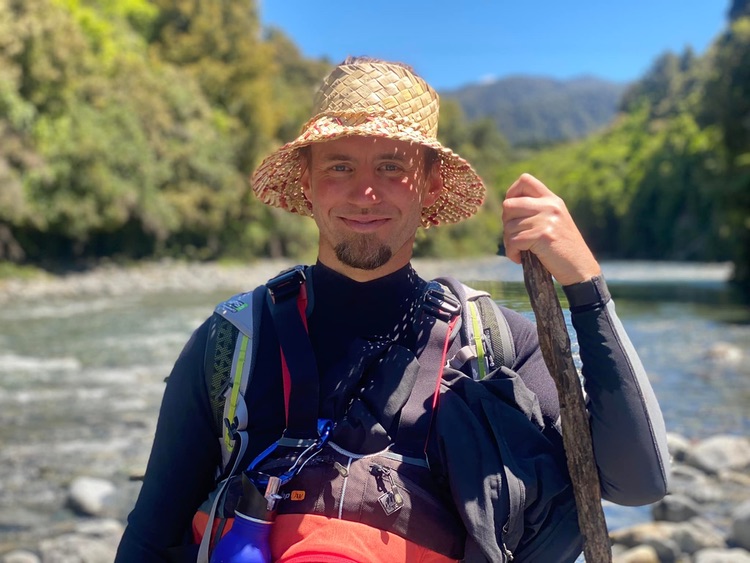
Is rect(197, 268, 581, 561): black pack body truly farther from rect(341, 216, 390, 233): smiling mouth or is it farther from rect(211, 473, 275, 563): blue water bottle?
rect(341, 216, 390, 233): smiling mouth

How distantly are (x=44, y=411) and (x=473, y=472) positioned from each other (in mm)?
7308

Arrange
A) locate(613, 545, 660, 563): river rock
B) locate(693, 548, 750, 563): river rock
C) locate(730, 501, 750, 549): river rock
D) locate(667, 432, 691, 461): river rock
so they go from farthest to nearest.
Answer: locate(667, 432, 691, 461): river rock, locate(730, 501, 750, 549): river rock, locate(613, 545, 660, 563): river rock, locate(693, 548, 750, 563): river rock

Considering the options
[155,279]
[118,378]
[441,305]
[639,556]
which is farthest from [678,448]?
[155,279]

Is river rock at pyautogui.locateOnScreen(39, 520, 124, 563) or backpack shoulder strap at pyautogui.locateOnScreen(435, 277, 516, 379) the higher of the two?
backpack shoulder strap at pyautogui.locateOnScreen(435, 277, 516, 379)

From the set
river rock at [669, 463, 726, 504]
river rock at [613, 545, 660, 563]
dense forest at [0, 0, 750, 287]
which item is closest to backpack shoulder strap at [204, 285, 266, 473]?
river rock at [613, 545, 660, 563]

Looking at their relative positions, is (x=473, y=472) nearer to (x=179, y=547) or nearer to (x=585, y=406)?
(x=585, y=406)

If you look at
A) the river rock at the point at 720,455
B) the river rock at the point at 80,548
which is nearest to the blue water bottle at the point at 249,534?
the river rock at the point at 80,548

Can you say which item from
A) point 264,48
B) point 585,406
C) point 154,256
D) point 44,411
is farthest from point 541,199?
point 264,48

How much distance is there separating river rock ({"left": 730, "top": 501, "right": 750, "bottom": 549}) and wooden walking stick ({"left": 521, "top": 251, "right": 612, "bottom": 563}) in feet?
12.1

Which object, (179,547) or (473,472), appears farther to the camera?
(179,547)

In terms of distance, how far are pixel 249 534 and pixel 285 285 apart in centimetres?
55

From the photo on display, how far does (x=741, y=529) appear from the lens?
4.47 metres

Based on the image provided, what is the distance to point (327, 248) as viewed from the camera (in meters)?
1.72

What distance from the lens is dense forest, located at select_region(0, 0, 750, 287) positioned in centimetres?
2027
